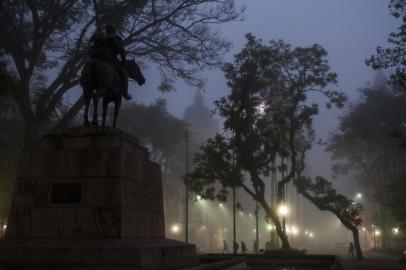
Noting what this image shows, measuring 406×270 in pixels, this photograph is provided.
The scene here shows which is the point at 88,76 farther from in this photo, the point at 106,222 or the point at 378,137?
the point at 378,137

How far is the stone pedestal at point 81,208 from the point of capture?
966 cm

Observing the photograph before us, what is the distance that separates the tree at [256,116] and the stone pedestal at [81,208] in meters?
19.2

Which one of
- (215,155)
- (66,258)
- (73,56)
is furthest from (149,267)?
(215,155)

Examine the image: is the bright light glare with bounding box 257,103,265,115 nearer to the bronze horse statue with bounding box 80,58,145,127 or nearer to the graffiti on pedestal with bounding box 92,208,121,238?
the bronze horse statue with bounding box 80,58,145,127

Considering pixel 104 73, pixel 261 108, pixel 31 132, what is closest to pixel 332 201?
pixel 261 108

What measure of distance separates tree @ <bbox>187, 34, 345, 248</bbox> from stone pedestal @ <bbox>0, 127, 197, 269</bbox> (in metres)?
19.2

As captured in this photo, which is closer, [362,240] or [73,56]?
[73,56]

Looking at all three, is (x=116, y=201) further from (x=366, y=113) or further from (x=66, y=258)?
(x=366, y=113)

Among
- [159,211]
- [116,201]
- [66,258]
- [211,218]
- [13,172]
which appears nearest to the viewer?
[66,258]

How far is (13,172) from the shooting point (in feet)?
97.8

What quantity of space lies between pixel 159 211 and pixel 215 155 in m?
18.1

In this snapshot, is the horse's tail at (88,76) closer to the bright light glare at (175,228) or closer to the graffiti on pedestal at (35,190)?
the graffiti on pedestal at (35,190)

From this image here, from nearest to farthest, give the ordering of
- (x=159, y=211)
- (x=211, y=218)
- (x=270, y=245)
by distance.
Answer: (x=159, y=211), (x=270, y=245), (x=211, y=218)

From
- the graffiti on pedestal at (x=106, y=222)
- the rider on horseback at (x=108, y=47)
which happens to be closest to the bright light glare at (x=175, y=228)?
the rider on horseback at (x=108, y=47)
